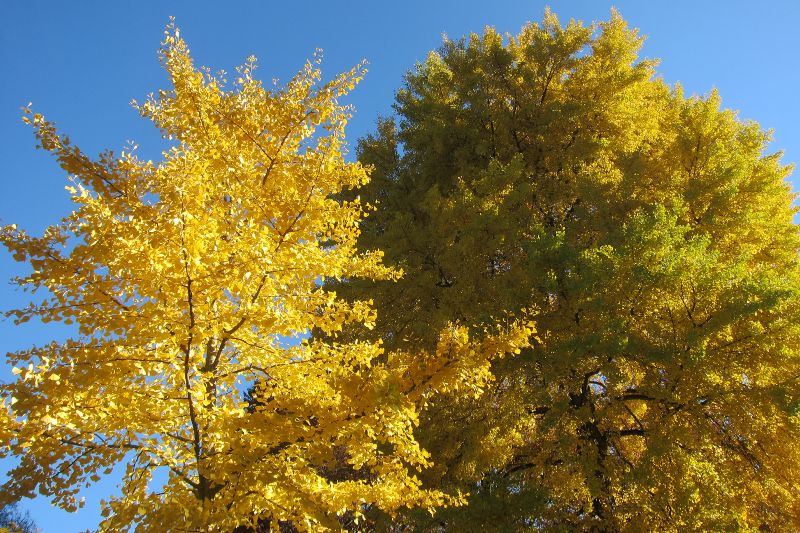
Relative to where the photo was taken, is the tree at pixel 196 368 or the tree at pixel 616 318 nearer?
the tree at pixel 196 368

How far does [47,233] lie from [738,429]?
756cm

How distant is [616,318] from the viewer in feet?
19.1

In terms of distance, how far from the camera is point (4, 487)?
3088 millimetres

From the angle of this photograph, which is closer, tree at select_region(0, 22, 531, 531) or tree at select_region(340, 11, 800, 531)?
tree at select_region(0, 22, 531, 531)

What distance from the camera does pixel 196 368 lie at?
138 inches

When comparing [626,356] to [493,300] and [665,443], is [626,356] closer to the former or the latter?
[665,443]

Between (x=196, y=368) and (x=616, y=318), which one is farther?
(x=616, y=318)

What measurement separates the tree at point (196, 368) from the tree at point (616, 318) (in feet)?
8.23

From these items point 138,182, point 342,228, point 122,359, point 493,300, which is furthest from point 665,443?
point 138,182

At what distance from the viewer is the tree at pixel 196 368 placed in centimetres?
312

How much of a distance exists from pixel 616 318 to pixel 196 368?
4687mm

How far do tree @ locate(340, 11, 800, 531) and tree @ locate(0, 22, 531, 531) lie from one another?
2.51 metres

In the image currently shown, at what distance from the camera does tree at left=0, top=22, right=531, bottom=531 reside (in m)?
3.12

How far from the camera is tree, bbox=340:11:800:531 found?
5570 mm
